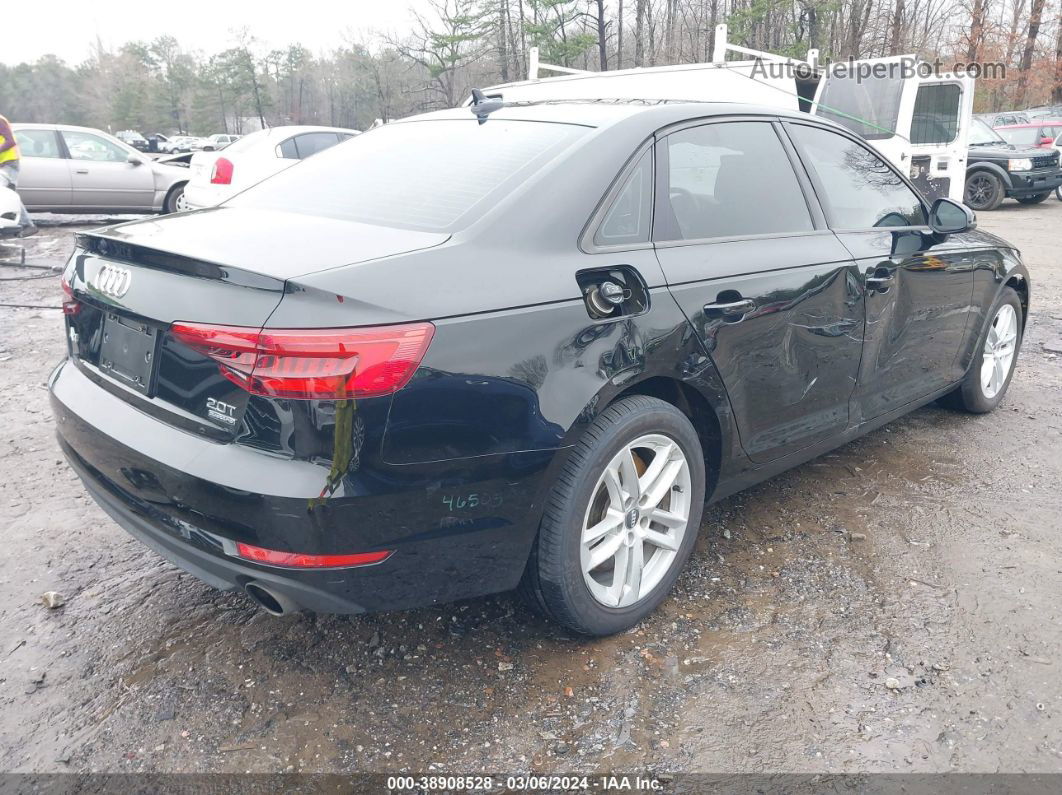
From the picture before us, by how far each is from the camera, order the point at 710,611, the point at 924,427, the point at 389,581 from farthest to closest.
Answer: the point at 924,427 → the point at 710,611 → the point at 389,581

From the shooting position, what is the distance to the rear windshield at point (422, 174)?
2.39m

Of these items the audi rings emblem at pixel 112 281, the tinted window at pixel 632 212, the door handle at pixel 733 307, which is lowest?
the door handle at pixel 733 307

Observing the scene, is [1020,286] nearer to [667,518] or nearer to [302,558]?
[667,518]

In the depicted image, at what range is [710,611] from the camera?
2744 mm

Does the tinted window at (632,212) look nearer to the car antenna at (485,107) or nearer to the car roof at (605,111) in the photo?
the car roof at (605,111)

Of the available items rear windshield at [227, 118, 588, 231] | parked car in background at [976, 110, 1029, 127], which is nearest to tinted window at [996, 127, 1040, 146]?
parked car in background at [976, 110, 1029, 127]

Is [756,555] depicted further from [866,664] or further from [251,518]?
[251,518]

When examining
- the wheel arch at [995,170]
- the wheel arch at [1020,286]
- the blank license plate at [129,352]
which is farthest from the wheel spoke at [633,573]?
the wheel arch at [995,170]

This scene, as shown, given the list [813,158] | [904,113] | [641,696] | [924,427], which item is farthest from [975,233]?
[904,113]

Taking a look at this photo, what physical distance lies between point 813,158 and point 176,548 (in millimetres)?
2726

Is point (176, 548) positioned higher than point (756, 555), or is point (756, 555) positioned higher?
point (176, 548)

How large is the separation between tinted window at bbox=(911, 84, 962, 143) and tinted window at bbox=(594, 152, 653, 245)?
967 centimetres

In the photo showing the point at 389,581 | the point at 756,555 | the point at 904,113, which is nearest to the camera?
the point at 389,581

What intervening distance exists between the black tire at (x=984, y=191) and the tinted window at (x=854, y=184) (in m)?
14.8
